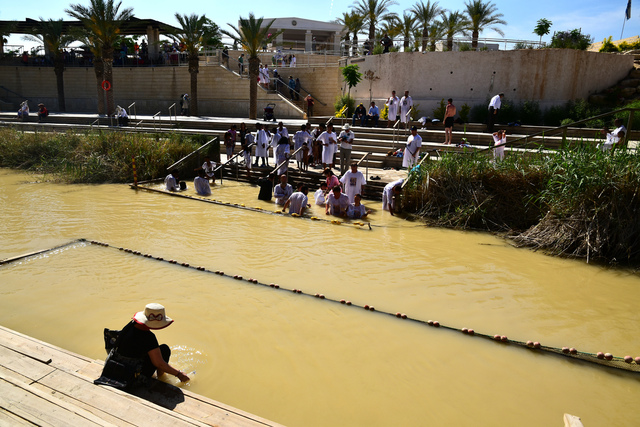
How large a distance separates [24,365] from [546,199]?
9985mm

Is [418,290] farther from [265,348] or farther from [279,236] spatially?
[279,236]

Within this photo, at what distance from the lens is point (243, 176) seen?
56.1ft

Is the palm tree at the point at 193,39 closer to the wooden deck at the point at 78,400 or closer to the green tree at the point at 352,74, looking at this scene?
the green tree at the point at 352,74

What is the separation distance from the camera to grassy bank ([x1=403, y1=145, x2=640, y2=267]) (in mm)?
9188

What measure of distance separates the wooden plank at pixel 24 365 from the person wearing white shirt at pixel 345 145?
11371 millimetres

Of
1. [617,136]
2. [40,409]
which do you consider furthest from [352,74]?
[40,409]

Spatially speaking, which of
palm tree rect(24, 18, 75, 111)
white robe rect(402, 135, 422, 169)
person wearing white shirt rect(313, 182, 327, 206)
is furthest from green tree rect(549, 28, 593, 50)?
palm tree rect(24, 18, 75, 111)

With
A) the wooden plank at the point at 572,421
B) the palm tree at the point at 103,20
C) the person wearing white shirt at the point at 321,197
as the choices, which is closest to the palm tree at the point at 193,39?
the palm tree at the point at 103,20

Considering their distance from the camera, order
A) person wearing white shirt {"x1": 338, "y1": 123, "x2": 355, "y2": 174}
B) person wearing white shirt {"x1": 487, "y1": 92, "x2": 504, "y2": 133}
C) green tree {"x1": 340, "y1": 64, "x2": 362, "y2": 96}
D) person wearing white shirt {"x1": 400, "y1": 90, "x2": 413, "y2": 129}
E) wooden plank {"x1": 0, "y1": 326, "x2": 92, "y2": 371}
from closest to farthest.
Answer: wooden plank {"x1": 0, "y1": 326, "x2": 92, "y2": 371} → person wearing white shirt {"x1": 338, "y1": 123, "x2": 355, "y2": 174} → person wearing white shirt {"x1": 487, "y1": 92, "x2": 504, "y2": 133} → person wearing white shirt {"x1": 400, "y1": 90, "x2": 413, "y2": 129} → green tree {"x1": 340, "y1": 64, "x2": 362, "y2": 96}

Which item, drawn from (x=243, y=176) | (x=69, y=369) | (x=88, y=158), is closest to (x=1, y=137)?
(x=88, y=158)

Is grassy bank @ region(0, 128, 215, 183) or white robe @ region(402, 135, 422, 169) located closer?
white robe @ region(402, 135, 422, 169)

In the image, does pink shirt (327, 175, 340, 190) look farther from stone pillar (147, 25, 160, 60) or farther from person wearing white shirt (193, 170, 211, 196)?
stone pillar (147, 25, 160, 60)

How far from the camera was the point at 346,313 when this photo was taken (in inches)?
269

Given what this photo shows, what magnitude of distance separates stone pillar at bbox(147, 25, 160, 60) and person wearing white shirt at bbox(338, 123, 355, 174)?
2347 cm
